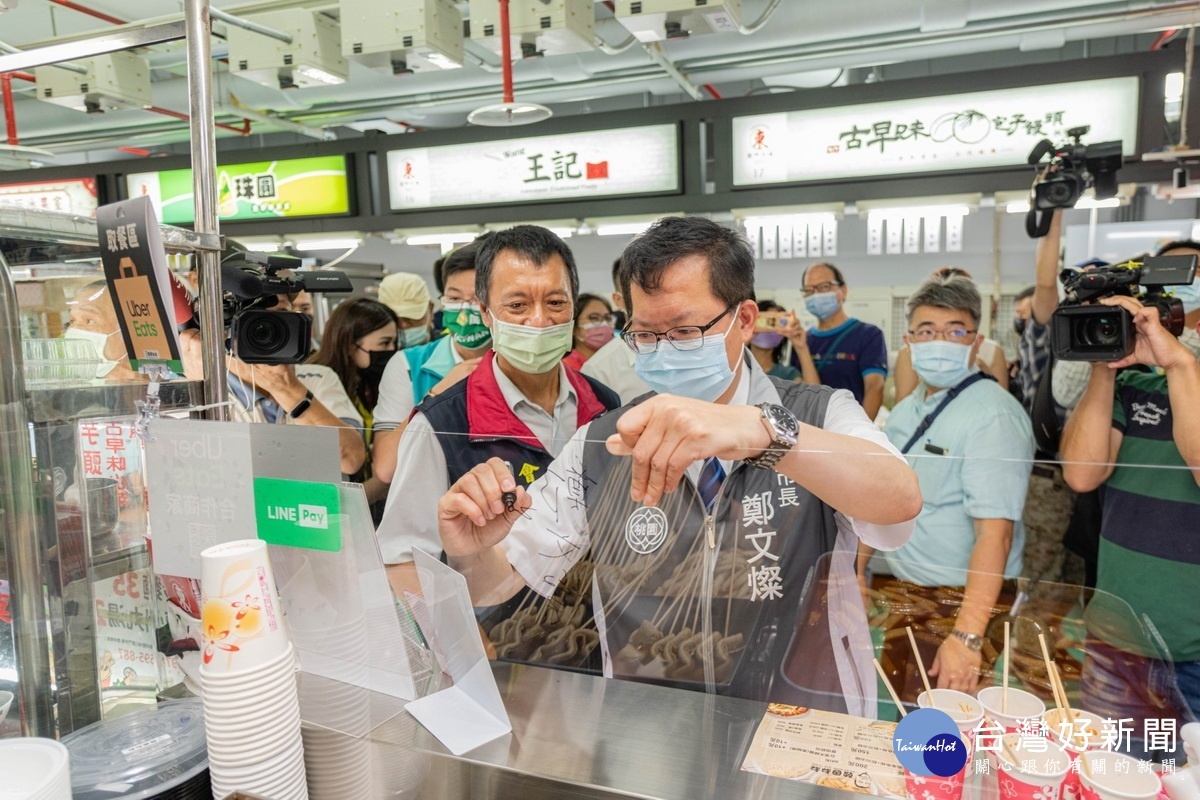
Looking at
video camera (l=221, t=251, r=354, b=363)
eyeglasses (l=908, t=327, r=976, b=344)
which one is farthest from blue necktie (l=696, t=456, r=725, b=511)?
eyeglasses (l=908, t=327, r=976, b=344)

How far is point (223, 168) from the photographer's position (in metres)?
5.41

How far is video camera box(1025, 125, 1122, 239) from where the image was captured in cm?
276

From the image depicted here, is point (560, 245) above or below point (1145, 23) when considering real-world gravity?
below

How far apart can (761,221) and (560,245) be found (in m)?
2.91

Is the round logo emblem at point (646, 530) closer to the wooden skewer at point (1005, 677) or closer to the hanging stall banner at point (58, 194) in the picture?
the wooden skewer at point (1005, 677)

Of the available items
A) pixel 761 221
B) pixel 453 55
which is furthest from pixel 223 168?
pixel 761 221

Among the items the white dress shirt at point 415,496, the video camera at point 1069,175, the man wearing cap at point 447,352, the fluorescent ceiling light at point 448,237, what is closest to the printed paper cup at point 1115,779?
the white dress shirt at point 415,496

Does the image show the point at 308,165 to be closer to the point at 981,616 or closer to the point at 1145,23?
the point at 1145,23

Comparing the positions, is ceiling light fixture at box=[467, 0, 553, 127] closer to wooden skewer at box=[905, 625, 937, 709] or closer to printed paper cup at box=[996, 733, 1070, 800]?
wooden skewer at box=[905, 625, 937, 709]

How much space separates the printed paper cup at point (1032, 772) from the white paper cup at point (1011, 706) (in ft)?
0.08

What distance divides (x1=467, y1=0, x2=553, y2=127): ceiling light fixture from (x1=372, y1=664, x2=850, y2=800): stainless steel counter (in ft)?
8.45

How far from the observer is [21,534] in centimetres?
95

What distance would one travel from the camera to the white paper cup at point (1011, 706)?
0.86 meters

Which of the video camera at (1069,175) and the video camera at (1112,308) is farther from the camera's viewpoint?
the video camera at (1069,175)
